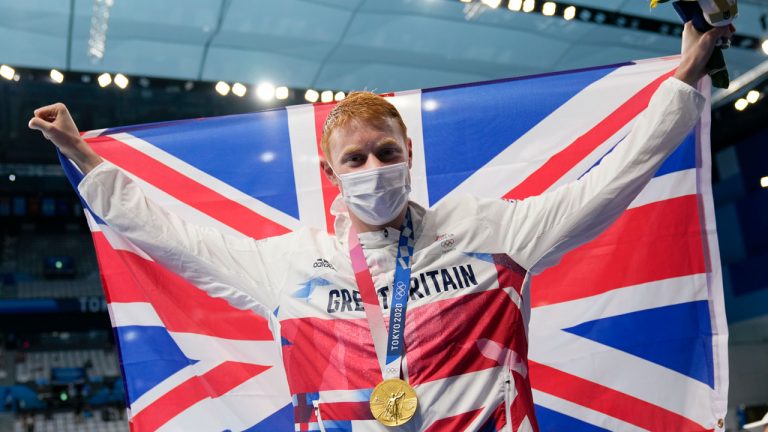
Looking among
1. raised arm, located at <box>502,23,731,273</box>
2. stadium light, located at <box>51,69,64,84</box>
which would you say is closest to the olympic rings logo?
raised arm, located at <box>502,23,731,273</box>

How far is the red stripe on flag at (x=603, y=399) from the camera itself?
2.71 meters

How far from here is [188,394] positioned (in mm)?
2783

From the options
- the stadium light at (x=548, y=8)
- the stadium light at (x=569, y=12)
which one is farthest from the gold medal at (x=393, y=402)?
the stadium light at (x=569, y=12)

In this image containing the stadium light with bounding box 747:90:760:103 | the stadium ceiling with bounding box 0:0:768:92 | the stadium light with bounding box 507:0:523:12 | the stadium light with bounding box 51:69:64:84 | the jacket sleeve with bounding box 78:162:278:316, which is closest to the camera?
the jacket sleeve with bounding box 78:162:278:316

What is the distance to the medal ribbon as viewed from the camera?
1.84m

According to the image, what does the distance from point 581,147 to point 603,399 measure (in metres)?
0.90

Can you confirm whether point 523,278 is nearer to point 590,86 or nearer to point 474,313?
point 474,313

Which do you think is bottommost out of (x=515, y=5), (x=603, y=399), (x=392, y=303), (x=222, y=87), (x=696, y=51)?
(x=603, y=399)

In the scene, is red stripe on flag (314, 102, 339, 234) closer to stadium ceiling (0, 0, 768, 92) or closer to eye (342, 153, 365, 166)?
eye (342, 153, 365, 166)

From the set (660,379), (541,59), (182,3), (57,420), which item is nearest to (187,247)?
(660,379)

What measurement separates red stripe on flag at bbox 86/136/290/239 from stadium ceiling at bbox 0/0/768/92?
616 cm

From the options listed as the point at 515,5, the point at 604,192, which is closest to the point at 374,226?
the point at 604,192

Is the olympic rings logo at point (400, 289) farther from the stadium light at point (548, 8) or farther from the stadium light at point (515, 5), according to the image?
the stadium light at point (548, 8)

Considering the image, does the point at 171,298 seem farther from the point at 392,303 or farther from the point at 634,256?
the point at 634,256
